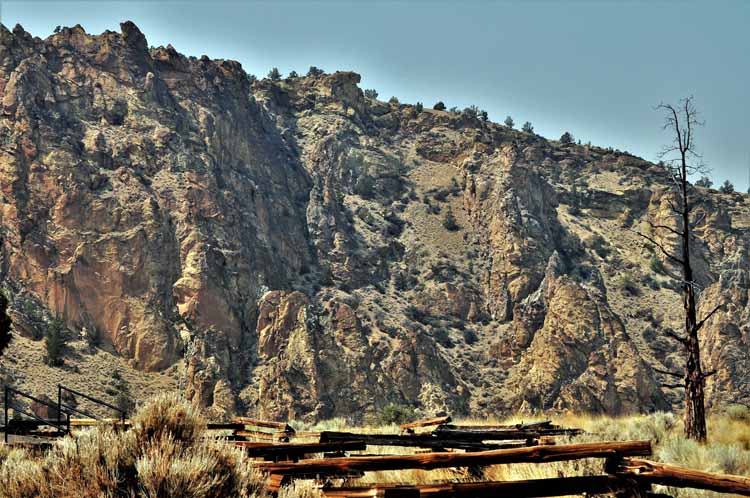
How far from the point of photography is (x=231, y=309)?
199 ft

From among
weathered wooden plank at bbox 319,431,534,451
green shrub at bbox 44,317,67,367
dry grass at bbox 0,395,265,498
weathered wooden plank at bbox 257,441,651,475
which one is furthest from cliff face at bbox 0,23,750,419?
dry grass at bbox 0,395,265,498

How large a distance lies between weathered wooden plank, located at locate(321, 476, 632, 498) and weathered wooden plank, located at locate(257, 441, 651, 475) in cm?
37

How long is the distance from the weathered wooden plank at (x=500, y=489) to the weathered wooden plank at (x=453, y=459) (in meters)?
0.37

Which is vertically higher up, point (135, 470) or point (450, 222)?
point (450, 222)

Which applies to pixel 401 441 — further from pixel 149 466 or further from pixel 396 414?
pixel 396 414

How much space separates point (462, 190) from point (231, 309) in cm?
3181

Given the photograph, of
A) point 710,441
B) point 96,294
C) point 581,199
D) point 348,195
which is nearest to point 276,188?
point 348,195

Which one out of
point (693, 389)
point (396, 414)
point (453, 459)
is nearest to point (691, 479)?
point (453, 459)

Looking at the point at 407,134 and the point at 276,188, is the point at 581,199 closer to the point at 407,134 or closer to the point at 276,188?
the point at 407,134

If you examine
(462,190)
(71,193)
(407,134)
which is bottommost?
(71,193)

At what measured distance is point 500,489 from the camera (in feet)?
26.9

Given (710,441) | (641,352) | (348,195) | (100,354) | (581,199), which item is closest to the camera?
(710,441)

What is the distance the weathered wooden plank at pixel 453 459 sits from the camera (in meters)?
8.77

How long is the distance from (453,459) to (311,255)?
63760 mm
